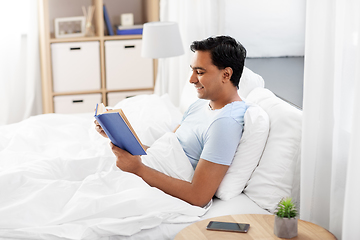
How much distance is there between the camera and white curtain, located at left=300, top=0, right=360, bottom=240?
1173 millimetres

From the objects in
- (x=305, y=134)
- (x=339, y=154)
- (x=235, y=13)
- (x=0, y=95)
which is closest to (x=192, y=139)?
(x=305, y=134)

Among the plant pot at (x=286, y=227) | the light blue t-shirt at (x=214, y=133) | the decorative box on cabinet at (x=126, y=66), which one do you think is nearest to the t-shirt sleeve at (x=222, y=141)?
the light blue t-shirt at (x=214, y=133)

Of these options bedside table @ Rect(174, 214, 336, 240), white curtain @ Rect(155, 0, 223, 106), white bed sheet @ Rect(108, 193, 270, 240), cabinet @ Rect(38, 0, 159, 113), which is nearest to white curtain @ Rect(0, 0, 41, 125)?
cabinet @ Rect(38, 0, 159, 113)

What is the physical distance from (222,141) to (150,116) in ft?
2.36

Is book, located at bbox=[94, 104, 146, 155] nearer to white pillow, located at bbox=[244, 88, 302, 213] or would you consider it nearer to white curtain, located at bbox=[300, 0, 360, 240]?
white pillow, located at bbox=[244, 88, 302, 213]

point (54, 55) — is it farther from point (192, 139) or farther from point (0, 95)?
point (192, 139)

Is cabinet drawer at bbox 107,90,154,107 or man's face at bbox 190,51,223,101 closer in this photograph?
man's face at bbox 190,51,223,101

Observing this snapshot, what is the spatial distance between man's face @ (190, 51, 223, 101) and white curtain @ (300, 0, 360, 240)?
0.41 metres

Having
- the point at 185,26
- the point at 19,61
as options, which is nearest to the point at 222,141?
the point at 185,26

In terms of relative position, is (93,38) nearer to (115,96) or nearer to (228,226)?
(115,96)

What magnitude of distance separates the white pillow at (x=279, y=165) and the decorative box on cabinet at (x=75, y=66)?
229cm

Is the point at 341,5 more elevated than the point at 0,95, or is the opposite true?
the point at 341,5

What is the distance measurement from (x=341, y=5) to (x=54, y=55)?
279cm

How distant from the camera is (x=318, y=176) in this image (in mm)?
1399
